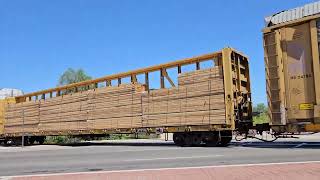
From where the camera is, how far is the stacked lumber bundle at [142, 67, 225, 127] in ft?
58.7

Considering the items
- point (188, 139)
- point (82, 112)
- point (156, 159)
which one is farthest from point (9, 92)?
point (156, 159)

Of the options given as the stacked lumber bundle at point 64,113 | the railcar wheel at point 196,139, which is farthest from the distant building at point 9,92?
the railcar wheel at point 196,139

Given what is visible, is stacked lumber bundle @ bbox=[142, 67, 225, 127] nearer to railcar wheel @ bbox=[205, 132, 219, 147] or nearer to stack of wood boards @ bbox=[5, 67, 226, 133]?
stack of wood boards @ bbox=[5, 67, 226, 133]

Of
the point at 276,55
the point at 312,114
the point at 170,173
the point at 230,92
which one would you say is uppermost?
the point at 276,55

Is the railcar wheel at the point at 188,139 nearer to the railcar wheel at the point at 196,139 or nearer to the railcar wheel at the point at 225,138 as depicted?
the railcar wheel at the point at 196,139

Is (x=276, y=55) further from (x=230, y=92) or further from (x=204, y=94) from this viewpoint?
(x=204, y=94)

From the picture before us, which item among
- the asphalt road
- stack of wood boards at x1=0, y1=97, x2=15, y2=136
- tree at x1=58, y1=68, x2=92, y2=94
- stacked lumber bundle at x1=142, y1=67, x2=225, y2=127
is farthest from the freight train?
tree at x1=58, y1=68, x2=92, y2=94

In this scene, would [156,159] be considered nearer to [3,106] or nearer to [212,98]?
[212,98]

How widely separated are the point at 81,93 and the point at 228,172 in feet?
58.7

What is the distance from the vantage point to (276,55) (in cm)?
1559

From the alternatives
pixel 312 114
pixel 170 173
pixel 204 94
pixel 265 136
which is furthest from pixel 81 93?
pixel 170 173

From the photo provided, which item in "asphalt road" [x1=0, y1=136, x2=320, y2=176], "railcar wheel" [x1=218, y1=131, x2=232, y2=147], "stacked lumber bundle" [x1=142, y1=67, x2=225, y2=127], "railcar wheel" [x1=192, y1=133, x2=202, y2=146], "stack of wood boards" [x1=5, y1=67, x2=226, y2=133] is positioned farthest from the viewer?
"railcar wheel" [x1=192, y1=133, x2=202, y2=146]

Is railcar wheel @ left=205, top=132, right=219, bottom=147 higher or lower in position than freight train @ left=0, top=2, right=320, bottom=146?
lower

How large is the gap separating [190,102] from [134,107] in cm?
376
